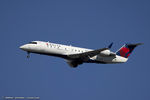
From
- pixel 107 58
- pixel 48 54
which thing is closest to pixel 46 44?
pixel 48 54

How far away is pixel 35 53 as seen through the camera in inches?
1606

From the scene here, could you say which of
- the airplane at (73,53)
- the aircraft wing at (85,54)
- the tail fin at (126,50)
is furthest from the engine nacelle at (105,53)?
the tail fin at (126,50)

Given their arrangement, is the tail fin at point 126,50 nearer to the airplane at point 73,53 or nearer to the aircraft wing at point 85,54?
the airplane at point 73,53

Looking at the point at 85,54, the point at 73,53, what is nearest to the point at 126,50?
the point at 85,54

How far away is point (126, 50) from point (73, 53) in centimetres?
795

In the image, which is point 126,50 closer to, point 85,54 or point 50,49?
point 85,54

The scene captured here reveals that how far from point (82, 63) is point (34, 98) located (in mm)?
10315

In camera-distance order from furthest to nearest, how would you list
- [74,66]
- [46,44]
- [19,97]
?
1. [74,66]
2. [46,44]
3. [19,97]

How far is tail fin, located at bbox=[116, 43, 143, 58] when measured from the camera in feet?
149

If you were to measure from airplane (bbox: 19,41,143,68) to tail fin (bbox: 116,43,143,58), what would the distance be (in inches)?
34.8

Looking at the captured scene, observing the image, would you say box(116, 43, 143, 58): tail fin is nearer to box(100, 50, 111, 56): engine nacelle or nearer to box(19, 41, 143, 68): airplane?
box(19, 41, 143, 68): airplane

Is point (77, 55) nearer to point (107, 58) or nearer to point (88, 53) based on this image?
point (88, 53)

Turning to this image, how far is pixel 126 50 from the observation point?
150ft

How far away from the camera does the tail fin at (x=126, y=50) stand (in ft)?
149
